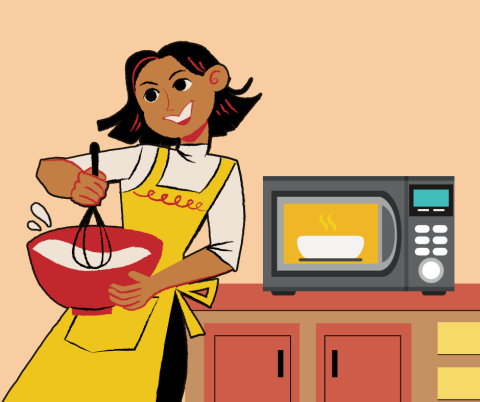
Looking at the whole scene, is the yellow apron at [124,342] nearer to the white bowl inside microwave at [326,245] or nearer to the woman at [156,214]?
the woman at [156,214]

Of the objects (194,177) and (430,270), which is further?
(430,270)

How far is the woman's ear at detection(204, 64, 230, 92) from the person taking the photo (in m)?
2.41

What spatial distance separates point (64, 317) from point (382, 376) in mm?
1181

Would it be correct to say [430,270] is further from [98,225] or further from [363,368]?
[98,225]

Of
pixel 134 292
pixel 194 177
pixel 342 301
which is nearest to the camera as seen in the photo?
pixel 134 292

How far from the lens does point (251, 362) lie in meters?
2.50

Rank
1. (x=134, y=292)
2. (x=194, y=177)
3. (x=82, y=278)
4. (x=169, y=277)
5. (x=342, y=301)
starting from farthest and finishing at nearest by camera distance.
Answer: (x=342, y=301) < (x=194, y=177) < (x=169, y=277) < (x=134, y=292) < (x=82, y=278)

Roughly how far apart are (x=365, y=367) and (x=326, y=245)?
484 millimetres

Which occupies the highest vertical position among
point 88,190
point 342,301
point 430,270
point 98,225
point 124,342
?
point 88,190

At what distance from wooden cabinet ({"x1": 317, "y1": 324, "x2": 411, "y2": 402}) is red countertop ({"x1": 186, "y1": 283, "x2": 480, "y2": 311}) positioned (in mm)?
113

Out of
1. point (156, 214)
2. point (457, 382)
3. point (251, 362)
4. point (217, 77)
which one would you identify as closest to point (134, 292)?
point (156, 214)

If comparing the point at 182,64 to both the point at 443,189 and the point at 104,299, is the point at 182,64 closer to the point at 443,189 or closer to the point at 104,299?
the point at 104,299

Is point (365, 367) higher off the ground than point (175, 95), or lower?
lower

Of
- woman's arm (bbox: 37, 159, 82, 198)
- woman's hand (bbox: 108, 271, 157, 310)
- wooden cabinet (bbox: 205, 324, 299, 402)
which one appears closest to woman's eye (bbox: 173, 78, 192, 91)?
woman's arm (bbox: 37, 159, 82, 198)
